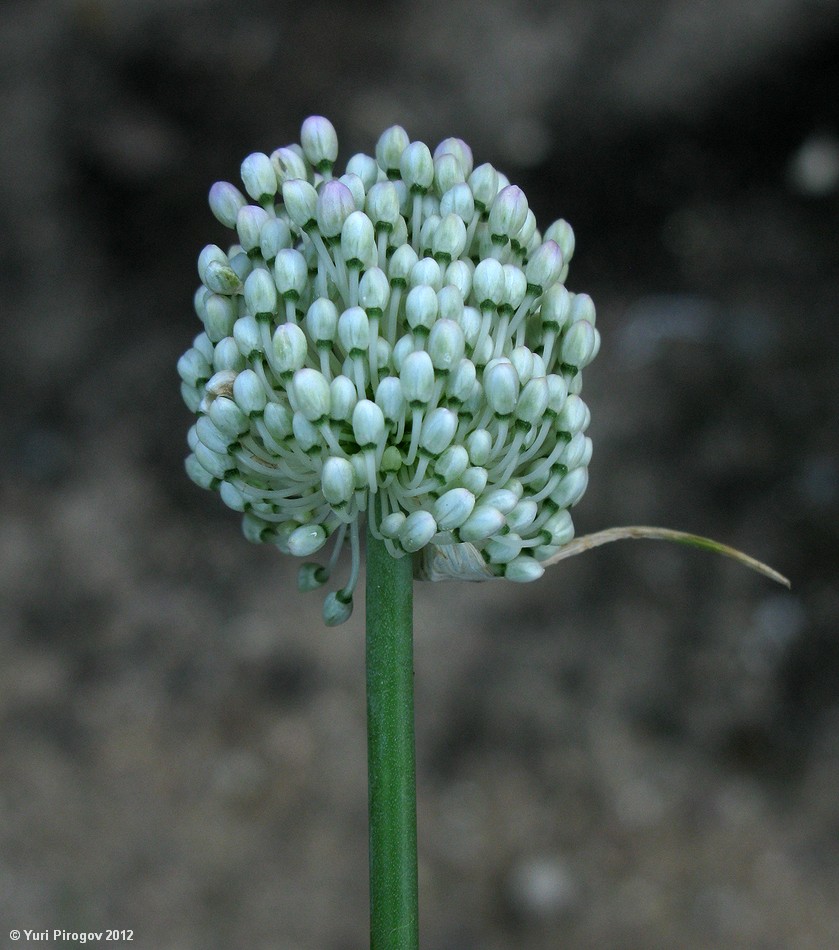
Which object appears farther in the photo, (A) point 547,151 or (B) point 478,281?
(A) point 547,151

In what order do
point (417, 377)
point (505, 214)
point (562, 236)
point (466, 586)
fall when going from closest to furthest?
point (417, 377), point (505, 214), point (562, 236), point (466, 586)

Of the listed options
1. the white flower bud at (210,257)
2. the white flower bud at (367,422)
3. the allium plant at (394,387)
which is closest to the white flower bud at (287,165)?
the allium plant at (394,387)

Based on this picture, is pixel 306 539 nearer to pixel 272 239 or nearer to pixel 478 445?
pixel 478 445

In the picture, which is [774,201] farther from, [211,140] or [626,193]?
[211,140]

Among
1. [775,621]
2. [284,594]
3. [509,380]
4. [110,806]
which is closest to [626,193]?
[775,621]

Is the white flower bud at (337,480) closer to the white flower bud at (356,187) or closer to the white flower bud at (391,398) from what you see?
the white flower bud at (391,398)

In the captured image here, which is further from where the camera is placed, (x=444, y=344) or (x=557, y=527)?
(x=557, y=527)

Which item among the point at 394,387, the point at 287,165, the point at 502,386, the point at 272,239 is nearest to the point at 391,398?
the point at 394,387
